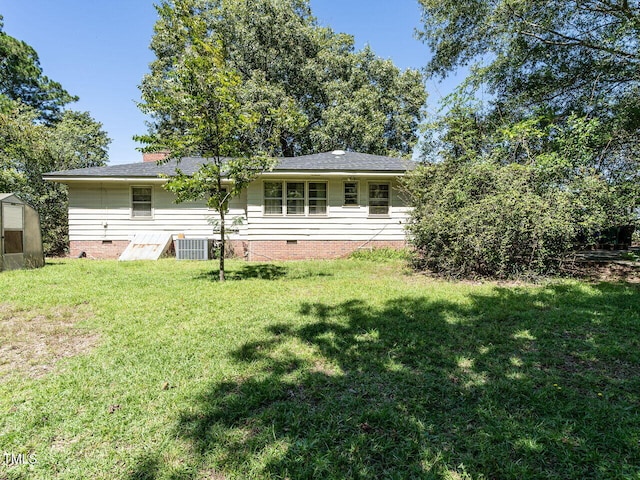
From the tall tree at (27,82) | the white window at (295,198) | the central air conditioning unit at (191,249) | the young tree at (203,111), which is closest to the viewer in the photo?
the young tree at (203,111)

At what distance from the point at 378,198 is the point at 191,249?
6880 mm

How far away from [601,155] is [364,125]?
42.0ft

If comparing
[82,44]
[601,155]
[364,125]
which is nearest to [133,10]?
[82,44]

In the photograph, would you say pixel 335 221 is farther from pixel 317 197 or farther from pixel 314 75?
pixel 314 75

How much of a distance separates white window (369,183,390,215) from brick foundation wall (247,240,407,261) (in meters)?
1.27

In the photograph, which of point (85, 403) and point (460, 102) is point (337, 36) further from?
point (85, 403)

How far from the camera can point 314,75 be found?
20734 millimetres

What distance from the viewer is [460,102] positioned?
1037cm

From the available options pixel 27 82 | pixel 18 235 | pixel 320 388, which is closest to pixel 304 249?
pixel 18 235

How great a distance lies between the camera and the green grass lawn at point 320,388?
6.31ft

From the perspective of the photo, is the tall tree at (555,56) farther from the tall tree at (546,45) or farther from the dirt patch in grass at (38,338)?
the dirt patch in grass at (38,338)

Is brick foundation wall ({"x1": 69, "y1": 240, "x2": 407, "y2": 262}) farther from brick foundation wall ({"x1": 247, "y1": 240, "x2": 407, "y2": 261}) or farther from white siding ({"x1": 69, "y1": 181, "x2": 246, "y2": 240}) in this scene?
white siding ({"x1": 69, "y1": 181, "x2": 246, "y2": 240})

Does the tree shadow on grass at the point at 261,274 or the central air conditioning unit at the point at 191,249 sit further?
the central air conditioning unit at the point at 191,249

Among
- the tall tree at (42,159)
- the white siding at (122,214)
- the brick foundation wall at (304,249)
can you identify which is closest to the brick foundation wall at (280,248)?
the brick foundation wall at (304,249)
